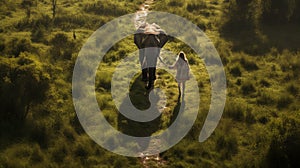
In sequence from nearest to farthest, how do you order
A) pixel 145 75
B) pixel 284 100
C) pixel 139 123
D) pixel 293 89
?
pixel 139 123 → pixel 284 100 → pixel 145 75 → pixel 293 89

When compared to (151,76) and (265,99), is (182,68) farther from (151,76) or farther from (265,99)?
(265,99)

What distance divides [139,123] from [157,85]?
3072mm

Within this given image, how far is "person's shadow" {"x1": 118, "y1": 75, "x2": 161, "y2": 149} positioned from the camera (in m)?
12.2

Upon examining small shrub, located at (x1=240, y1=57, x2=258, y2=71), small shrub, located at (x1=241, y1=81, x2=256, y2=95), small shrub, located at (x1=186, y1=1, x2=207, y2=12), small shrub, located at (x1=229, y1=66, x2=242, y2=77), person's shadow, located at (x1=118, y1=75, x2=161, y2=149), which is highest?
small shrub, located at (x1=186, y1=1, x2=207, y2=12)

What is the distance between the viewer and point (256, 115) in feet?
44.2

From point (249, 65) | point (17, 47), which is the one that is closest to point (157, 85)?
point (249, 65)

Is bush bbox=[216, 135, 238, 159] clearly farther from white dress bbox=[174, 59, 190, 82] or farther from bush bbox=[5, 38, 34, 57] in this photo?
bush bbox=[5, 38, 34, 57]

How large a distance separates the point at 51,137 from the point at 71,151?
1.00 metres

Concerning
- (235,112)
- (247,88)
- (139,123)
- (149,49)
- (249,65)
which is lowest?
(139,123)

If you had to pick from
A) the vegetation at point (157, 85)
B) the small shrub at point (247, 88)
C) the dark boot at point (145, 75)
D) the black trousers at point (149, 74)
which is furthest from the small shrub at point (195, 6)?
the dark boot at point (145, 75)

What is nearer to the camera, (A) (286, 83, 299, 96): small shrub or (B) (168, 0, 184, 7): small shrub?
(A) (286, 83, 299, 96): small shrub

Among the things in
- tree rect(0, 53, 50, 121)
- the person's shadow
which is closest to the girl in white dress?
the person's shadow

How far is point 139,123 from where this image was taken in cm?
1270

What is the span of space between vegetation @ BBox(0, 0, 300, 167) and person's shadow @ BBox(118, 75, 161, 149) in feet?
0.12
